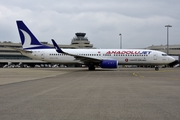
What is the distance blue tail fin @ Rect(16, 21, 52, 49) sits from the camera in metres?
32.5

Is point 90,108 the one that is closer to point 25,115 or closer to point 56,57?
point 25,115

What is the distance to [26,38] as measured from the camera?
32875mm

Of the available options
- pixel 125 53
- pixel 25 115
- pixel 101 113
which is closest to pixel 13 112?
pixel 25 115

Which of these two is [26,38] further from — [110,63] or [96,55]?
[110,63]

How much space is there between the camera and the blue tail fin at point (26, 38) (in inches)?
1280

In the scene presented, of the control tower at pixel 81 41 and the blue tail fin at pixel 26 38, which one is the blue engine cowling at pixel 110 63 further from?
the control tower at pixel 81 41

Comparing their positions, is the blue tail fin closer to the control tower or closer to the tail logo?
the tail logo

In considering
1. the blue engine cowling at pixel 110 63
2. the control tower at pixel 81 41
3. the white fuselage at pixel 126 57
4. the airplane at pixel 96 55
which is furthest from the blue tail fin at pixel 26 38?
the control tower at pixel 81 41

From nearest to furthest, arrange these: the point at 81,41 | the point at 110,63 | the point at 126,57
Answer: the point at 110,63, the point at 126,57, the point at 81,41

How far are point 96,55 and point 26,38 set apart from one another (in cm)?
973

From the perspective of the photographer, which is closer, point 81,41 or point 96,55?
point 96,55

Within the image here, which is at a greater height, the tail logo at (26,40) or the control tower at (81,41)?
the control tower at (81,41)

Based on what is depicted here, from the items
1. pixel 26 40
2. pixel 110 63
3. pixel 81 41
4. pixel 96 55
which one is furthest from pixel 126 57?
pixel 81 41


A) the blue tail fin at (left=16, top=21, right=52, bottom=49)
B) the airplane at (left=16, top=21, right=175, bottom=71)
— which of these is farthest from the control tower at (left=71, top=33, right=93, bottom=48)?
the airplane at (left=16, top=21, right=175, bottom=71)
